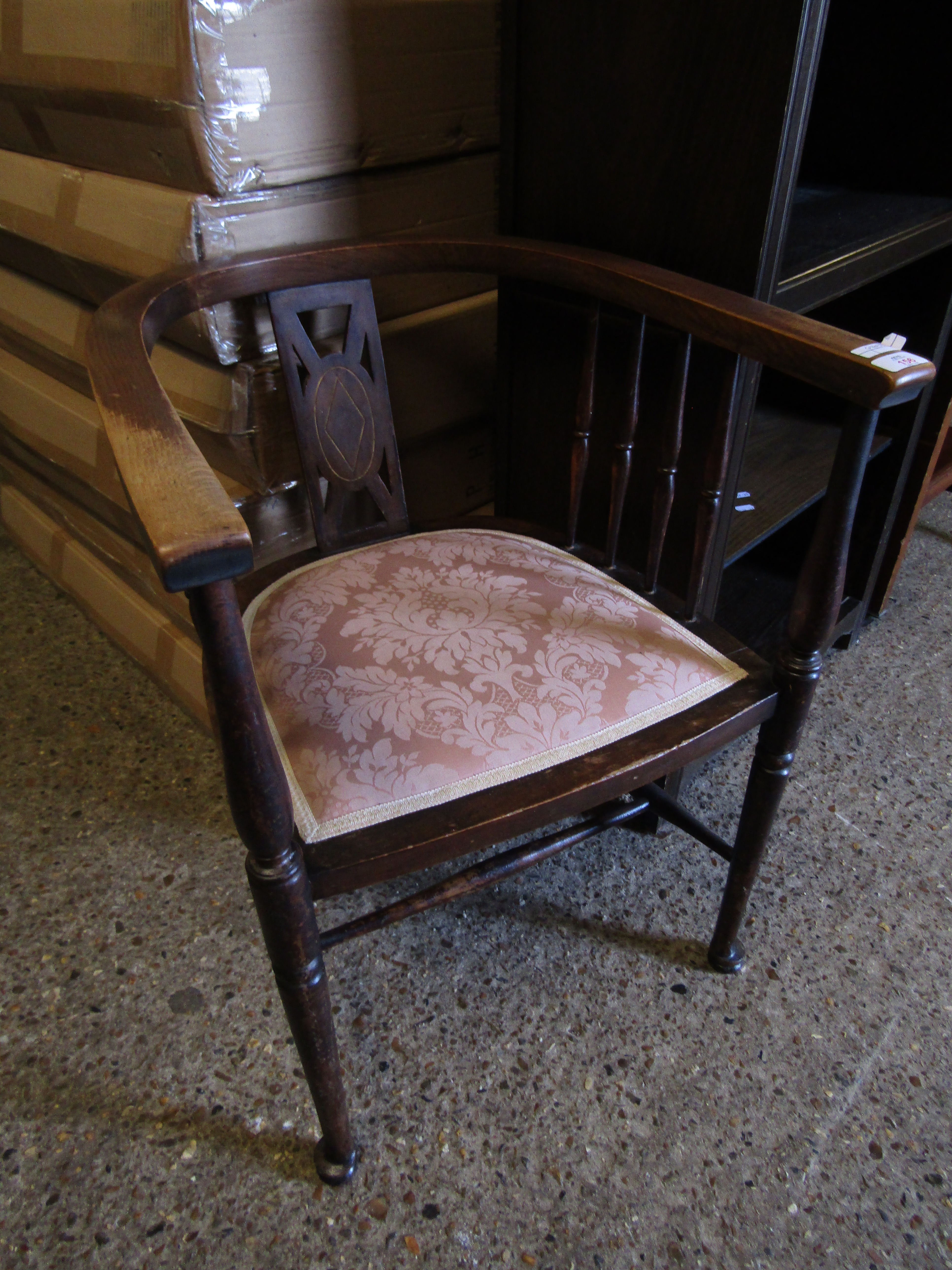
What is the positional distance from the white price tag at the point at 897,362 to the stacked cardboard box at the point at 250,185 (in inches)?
29.3

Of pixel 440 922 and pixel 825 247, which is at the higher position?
pixel 825 247

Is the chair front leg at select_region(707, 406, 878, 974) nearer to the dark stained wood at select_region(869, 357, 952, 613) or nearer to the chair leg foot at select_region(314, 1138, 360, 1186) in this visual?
the chair leg foot at select_region(314, 1138, 360, 1186)

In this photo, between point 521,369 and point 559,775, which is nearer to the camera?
point 559,775

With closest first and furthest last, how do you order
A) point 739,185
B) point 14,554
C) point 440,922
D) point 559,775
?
1. point 559,775
2. point 739,185
3. point 440,922
4. point 14,554

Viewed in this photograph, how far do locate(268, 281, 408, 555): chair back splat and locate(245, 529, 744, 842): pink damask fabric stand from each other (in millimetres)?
99

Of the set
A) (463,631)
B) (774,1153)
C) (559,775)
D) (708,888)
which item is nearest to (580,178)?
(463,631)

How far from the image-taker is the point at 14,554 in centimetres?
226

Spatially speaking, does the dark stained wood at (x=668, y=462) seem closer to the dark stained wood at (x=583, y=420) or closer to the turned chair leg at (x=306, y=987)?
the dark stained wood at (x=583, y=420)

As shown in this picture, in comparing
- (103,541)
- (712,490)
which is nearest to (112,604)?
(103,541)

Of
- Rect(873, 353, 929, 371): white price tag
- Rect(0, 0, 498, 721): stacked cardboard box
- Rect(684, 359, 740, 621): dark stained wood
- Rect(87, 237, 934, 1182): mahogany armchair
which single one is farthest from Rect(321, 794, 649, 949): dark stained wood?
Rect(873, 353, 929, 371): white price tag

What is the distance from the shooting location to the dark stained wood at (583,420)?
109 centimetres

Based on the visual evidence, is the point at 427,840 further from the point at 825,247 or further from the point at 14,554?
the point at 14,554

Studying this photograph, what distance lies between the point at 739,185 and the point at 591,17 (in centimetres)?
30

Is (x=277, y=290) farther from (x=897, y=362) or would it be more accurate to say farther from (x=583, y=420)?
(x=897, y=362)
